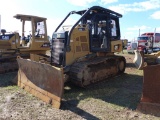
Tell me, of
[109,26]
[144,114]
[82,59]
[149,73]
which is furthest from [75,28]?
[144,114]

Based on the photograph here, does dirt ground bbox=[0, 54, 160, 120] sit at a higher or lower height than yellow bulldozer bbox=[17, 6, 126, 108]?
lower

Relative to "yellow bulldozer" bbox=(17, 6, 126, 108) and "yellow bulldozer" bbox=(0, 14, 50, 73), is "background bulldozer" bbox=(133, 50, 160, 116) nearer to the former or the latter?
"yellow bulldozer" bbox=(17, 6, 126, 108)

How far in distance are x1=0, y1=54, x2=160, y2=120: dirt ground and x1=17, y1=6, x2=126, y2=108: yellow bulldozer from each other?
310 millimetres

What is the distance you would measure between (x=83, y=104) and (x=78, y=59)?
224 centimetres

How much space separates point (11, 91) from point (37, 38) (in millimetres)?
4752

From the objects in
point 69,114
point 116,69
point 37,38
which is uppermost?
point 37,38

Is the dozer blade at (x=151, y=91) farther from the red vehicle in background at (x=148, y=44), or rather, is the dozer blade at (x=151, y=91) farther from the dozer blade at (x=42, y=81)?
the red vehicle in background at (x=148, y=44)

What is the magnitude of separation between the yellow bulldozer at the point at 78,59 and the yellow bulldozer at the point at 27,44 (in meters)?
2.61

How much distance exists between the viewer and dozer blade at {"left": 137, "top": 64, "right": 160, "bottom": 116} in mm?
5238

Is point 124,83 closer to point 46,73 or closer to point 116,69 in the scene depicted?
point 116,69

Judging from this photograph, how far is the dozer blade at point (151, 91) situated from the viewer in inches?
206

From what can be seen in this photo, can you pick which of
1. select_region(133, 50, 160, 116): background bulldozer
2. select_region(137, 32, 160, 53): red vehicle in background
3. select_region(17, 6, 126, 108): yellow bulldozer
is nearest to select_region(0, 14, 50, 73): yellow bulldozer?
select_region(17, 6, 126, 108): yellow bulldozer

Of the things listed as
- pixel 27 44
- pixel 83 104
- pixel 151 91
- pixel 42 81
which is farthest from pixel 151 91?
pixel 27 44

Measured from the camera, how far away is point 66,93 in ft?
23.4
